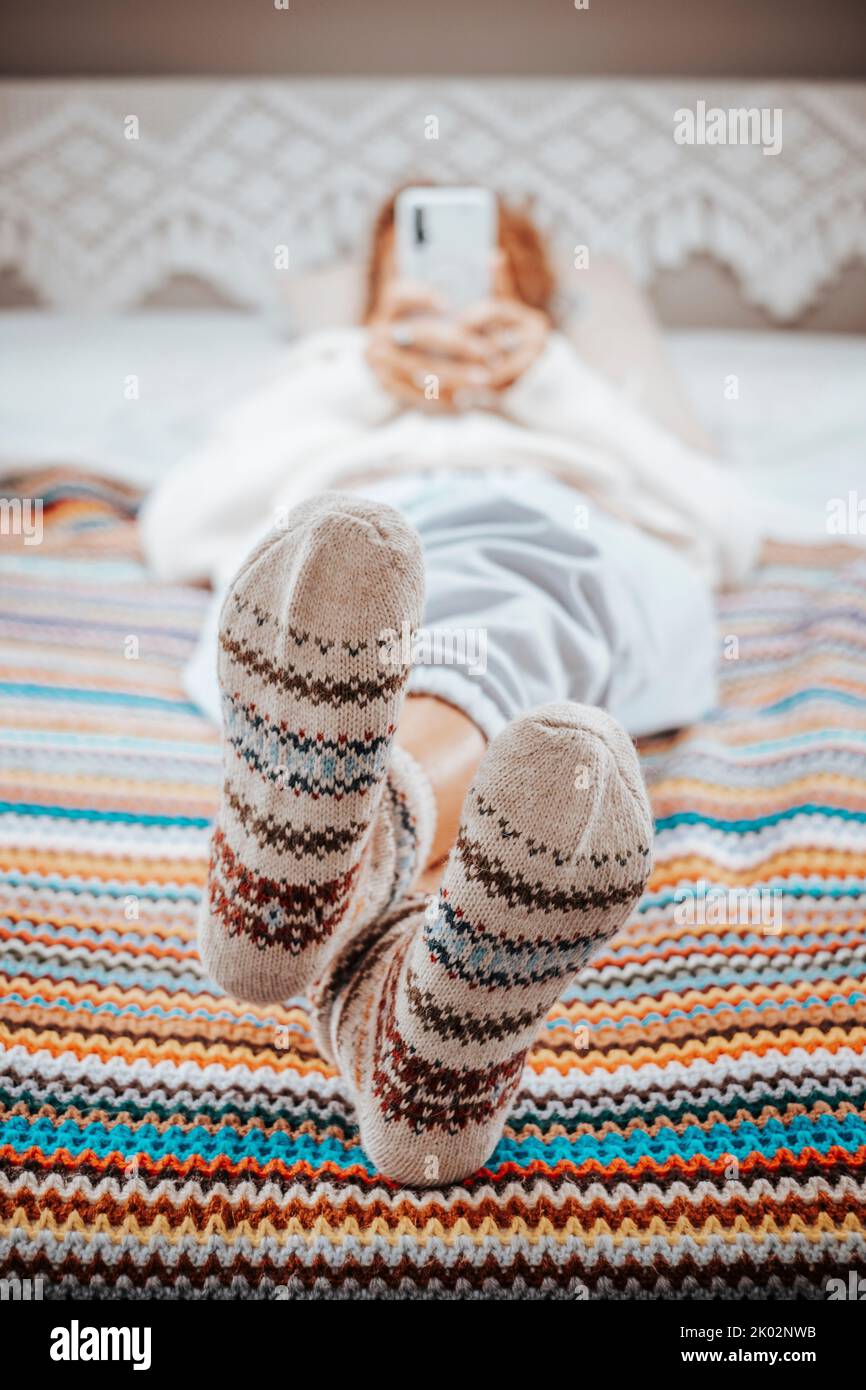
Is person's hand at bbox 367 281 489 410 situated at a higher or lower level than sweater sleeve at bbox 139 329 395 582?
higher

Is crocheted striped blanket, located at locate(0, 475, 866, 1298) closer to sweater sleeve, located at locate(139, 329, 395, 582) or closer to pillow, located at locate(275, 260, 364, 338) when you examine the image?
sweater sleeve, located at locate(139, 329, 395, 582)

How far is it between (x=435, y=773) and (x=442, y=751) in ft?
0.06

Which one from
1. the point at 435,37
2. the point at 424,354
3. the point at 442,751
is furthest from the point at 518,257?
the point at 442,751

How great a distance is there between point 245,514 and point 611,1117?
74 cm

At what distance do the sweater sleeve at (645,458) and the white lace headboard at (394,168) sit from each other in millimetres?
786

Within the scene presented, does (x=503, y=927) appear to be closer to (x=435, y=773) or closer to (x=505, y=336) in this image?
(x=435, y=773)

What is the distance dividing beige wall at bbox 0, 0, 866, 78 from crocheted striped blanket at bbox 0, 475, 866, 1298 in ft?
4.98

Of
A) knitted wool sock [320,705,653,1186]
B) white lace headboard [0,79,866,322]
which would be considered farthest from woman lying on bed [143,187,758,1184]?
white lace headboard [0,79,866,322]

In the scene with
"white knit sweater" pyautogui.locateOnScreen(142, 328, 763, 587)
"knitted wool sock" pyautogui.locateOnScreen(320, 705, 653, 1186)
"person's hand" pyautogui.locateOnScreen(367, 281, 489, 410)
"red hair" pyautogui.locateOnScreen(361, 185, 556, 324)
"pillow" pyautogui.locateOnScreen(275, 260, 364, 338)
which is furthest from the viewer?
"pillow" pyautogui.locateOnScreen(275, 260, 364, 338)

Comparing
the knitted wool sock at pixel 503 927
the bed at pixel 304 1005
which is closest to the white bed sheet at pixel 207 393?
the bed at pixel 304 1005

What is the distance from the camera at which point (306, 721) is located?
49cm

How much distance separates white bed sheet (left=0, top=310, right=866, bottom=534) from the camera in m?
1.41

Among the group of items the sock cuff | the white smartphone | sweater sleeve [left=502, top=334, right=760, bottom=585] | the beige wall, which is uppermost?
the beige wall
